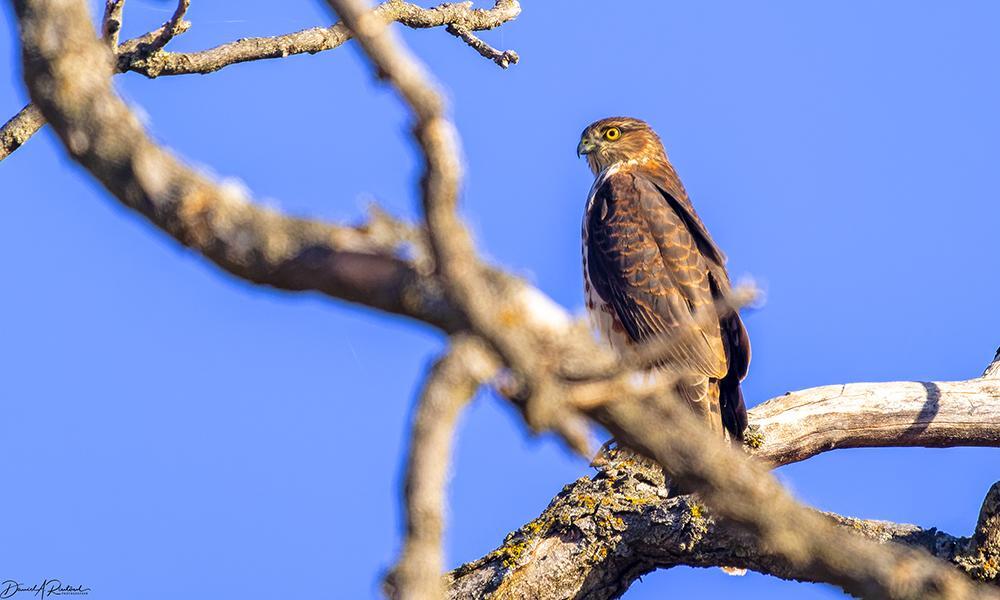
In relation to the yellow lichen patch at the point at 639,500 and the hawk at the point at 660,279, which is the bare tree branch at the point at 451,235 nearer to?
the yellow lichen patch at the point at 639,500

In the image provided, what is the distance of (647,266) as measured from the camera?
8312mm

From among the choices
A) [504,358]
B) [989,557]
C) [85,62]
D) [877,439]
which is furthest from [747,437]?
[85,62]

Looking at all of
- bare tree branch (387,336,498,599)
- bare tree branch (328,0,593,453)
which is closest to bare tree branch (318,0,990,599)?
bare tree branch (328,0,593,453)

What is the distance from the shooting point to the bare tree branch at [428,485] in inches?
81.4

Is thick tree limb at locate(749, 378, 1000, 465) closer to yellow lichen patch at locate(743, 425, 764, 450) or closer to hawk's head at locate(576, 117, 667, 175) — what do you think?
yellow lichen patch at locate(743, 425, 764, 450)

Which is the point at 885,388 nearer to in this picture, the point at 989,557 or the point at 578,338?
the point at 989,557

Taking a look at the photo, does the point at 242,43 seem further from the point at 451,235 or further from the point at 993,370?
the point at 993,370

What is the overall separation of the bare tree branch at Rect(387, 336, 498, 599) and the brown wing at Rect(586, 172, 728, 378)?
225 inches

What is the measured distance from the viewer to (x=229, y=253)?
2254 millimetres

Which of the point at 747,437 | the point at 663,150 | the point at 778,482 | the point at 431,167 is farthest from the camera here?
the point at 663,150

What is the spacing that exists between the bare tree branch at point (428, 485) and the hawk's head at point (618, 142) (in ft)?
26.4

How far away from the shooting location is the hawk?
7.52 metres

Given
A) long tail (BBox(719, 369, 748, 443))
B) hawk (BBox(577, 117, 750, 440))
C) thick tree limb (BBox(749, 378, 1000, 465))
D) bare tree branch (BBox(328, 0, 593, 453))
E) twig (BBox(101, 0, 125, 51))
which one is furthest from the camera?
hawk (BBox(577, 117, 750, 440))

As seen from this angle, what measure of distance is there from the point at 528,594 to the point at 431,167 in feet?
12.4
